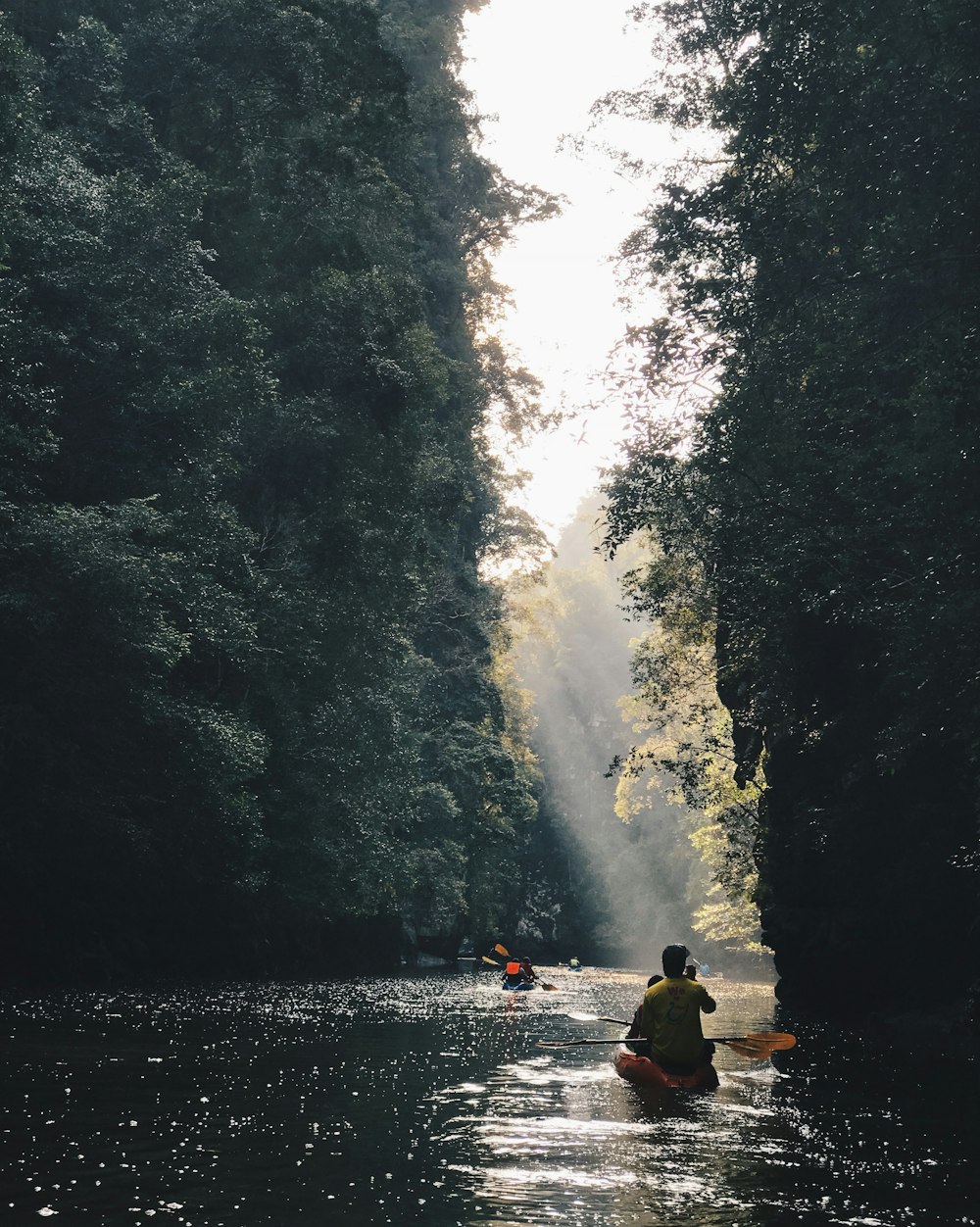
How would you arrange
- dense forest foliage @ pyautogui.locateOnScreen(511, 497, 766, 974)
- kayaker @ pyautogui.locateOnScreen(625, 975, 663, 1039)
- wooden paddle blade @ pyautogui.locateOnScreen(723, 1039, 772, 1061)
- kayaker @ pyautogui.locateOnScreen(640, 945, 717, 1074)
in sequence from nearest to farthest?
kayaker @ pyautogui.locateOnScreen(640, 945, 717, 1074), kayaker @ pyautogui.locateOnScreen(625, 975, 663, 1039), wooden paddle blade @ pyautogui.locateOnScreen(723, 1039, 772, 1061), dense forest foliage @ pyautogui.locateOnScreen(511, 497, 766, 974)

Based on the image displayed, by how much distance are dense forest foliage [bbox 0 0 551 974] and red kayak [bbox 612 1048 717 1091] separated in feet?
36.5

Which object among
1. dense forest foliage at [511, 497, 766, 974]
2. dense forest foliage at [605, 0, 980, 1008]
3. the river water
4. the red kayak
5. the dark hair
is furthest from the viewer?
dense forest foliage at [511, 497, 766, 974]

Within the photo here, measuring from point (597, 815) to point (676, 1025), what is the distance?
252 ft

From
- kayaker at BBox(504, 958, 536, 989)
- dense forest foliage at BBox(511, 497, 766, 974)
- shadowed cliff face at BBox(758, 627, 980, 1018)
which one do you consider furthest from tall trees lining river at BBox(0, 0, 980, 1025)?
dense forest foliage at BBox(511, 497, 766, 974)

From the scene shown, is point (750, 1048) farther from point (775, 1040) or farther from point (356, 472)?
point (356, 472)

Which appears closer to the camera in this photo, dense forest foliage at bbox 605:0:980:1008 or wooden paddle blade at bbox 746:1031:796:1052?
wooden paddle blade at bbox 746:1031:796:1052

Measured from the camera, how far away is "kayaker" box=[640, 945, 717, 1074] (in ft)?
37.3

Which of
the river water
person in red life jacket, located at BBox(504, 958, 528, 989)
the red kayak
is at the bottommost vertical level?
the river water

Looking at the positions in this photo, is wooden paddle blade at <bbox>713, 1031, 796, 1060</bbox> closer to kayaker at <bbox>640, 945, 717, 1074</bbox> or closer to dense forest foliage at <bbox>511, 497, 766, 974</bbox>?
kayaker at <bbox>640, 945, 717, 1074</bbox>

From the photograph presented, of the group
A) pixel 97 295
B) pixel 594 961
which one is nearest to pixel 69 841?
pixel 97 295

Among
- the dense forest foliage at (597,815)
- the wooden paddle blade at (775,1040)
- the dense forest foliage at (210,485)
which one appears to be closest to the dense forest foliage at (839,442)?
the wooden paddle blade at (775,1040)

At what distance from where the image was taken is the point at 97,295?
22.9 meters

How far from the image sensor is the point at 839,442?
67.0 feet

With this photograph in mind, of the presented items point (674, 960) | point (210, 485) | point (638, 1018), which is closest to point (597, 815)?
point (210, 485)
